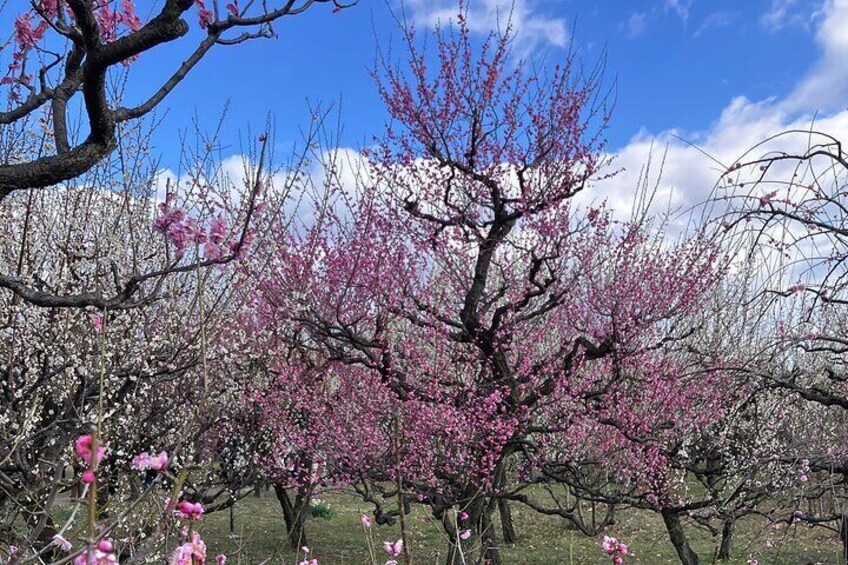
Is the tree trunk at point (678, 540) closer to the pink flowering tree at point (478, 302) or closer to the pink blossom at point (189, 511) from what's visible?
the pink flowering tree at point (478, 302)

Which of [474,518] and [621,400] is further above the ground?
[621,400]

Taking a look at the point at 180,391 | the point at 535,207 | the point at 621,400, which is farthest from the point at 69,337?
the point at 621,400

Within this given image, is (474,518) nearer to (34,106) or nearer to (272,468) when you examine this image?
(272,468)

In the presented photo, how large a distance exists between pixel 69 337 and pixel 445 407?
179 inches

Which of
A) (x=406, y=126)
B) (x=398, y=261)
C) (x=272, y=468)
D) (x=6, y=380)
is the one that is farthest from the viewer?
(x=272, y=468)

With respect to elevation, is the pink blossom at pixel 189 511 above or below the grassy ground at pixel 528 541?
above

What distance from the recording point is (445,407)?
7941 mm

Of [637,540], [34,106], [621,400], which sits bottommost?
[637,540]

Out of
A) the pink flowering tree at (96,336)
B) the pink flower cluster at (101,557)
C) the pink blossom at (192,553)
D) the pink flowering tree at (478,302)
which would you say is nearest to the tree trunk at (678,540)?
the pink flowering tree at (478,302)

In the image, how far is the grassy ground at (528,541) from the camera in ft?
37.1

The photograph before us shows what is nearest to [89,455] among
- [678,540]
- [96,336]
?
[96,336]

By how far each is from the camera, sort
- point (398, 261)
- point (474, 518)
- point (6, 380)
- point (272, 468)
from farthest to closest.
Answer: point (272, 468), point (398, 261), point (474, 518), point (6, 380)

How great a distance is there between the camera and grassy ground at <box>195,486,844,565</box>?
37.1 ft

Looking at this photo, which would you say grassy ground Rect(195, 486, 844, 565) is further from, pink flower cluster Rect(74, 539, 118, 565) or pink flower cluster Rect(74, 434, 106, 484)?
pink flower cluster Rect(74, 434, 106, 484)
